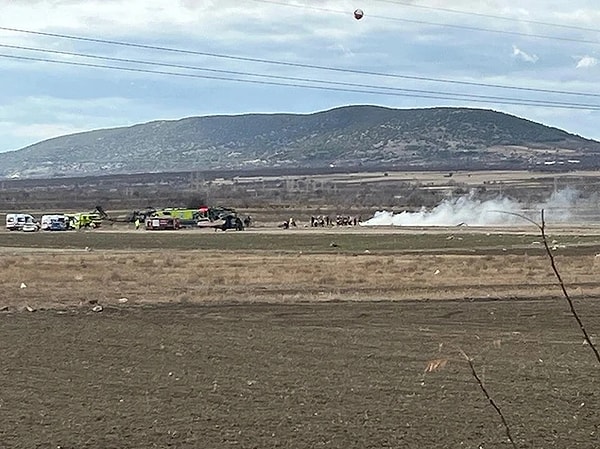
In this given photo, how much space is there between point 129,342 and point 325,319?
6.64 metres

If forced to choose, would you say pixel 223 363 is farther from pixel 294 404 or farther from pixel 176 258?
pixel 176 258

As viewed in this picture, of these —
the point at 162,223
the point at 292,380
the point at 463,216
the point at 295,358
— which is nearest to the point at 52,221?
the point at 162,223

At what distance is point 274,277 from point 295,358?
22855 millimetres

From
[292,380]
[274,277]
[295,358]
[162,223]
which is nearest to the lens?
[292,380]

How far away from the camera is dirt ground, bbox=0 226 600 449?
15859 mm

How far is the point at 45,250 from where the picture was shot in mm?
71250

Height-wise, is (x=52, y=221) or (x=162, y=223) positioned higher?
(x=52, y=221)

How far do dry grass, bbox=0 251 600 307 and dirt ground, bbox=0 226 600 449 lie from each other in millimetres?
146

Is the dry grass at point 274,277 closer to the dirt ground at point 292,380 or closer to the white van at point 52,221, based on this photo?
the dirt ground at point 292,380

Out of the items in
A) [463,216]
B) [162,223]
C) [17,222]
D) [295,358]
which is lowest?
[463,216]

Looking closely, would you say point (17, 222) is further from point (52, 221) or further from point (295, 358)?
point (295, 358)

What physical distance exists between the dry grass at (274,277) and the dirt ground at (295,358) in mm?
146

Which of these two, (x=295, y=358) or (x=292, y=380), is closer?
(x=292, y=380)

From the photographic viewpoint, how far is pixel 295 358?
22609 mm
